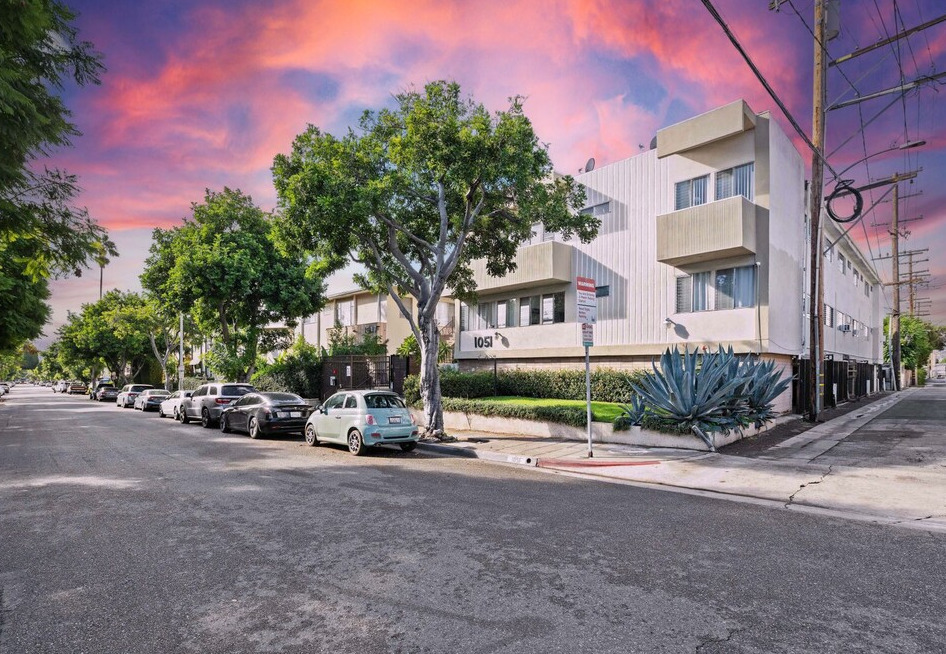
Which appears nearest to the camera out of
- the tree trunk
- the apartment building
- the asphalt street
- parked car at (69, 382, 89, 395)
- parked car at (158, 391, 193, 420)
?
the asphalt street

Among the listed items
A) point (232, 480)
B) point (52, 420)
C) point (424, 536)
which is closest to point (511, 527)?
point (424, 536)

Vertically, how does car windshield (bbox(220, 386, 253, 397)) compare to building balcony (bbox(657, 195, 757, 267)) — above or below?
below

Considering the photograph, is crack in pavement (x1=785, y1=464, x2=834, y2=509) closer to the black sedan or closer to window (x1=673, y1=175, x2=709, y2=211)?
window (x1=673, y1=175, x2=709, y2=211)

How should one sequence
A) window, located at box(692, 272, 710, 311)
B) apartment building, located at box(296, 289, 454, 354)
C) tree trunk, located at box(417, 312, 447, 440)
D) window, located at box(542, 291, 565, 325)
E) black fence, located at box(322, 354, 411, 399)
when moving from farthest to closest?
apartment building, located at box(296, 289, 454, 354) → window, located at box(542, 291, 565, 325) → black fence, located at box(322, 354, 411, 399) → window, located at box(692, 272, 710, 311) → tree trunk, located at box(417, 312, 447, 440)

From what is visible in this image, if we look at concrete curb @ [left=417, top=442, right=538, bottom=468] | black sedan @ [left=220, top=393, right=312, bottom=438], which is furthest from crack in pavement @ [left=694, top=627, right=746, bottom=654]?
black sedan @ [left=220, top=393, right=312, bottom=438]

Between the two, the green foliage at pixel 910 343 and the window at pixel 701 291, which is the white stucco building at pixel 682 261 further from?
the green foliage at pixel 910 343

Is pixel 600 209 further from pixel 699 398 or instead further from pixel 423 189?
pixel 699 398

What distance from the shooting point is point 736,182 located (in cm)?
1742

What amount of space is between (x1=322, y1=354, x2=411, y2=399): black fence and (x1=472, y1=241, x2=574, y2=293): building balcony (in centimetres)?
458

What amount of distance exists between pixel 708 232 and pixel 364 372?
45.5ft

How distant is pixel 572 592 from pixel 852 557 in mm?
3173

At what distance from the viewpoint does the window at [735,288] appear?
55.7 feet

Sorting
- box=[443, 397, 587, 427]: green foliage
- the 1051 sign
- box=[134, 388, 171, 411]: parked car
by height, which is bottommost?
box=[134, 388, 171, 411]: parked car

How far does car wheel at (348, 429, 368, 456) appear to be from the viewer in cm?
1220
